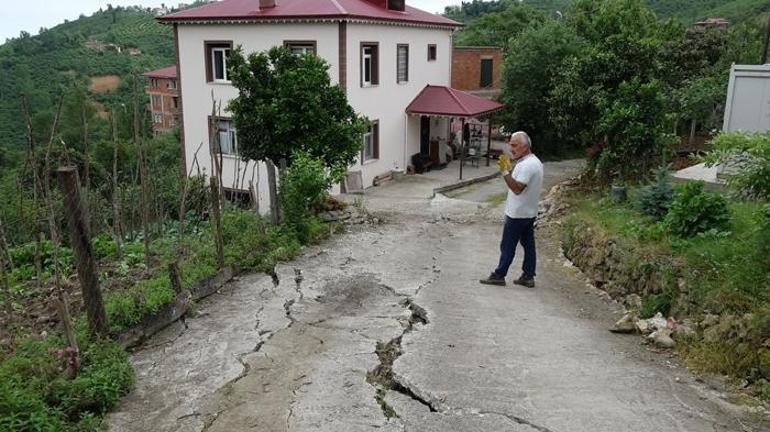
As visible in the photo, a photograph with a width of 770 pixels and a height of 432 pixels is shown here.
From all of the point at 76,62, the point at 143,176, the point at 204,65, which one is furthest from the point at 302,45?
the point at 76,62

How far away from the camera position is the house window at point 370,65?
1767 cm

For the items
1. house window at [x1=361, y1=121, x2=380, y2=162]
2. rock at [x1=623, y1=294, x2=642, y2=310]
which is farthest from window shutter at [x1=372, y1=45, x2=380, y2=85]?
rock at [x1=623, y1=294, x2=642, y2=310]

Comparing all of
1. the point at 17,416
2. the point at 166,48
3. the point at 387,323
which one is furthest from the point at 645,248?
the point at 166,48

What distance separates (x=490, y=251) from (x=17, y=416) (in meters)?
7.17

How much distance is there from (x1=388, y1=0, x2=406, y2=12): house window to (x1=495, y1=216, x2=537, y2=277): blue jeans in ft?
47.5

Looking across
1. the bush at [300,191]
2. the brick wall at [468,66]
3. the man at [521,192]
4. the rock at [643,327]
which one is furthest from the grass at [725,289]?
the brick wall at [468,66]

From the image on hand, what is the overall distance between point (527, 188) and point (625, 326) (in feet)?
5.68

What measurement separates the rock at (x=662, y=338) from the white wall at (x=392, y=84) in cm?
1245

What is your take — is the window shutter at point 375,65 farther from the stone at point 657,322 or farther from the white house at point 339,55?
the stone at point 657,322

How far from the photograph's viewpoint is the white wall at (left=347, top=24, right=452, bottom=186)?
56.7 feet

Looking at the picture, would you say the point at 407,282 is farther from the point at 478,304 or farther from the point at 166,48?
the point at 166,48

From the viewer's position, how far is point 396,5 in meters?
19.7

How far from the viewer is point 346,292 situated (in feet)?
23.1

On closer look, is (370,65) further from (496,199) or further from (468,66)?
(468,66)
